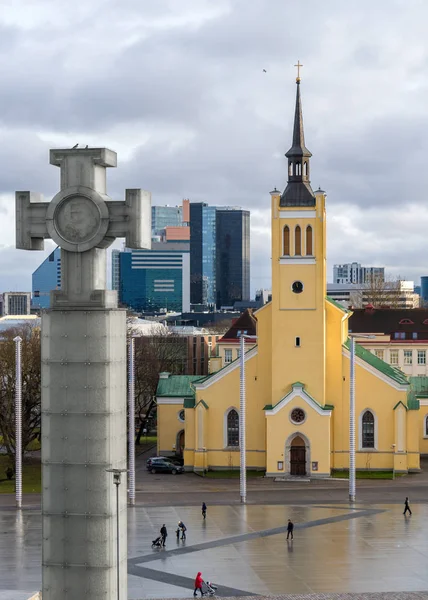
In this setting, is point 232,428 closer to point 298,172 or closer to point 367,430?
point 367,430

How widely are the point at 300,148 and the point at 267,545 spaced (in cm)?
3192

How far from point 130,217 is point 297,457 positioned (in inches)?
1888

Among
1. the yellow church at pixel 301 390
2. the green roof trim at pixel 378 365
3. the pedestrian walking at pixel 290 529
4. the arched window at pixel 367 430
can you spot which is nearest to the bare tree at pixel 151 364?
the yellow church at pixel 301 390

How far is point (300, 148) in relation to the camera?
73875mm

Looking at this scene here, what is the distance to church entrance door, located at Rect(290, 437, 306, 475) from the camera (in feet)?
232

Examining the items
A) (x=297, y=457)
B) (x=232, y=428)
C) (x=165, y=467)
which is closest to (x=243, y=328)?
(x=232, y=428)

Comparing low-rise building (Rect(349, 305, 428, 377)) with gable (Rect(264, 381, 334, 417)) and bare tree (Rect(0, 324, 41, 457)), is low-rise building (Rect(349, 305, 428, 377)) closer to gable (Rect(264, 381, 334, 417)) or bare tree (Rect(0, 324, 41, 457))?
gable (Rect(264, 381, 334, 417))

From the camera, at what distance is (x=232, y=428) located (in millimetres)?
73938

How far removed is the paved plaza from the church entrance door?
10.1m

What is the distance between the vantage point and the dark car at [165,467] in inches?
2899

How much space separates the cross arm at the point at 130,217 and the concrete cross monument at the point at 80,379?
0.02 m

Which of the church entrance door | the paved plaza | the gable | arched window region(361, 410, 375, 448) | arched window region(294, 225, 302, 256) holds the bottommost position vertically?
the paved plaza

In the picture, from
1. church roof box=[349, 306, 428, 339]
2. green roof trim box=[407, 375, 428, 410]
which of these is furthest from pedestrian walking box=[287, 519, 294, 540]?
church roof box=[349, 306, 428, 339]

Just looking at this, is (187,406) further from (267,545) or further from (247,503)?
(267,545)
